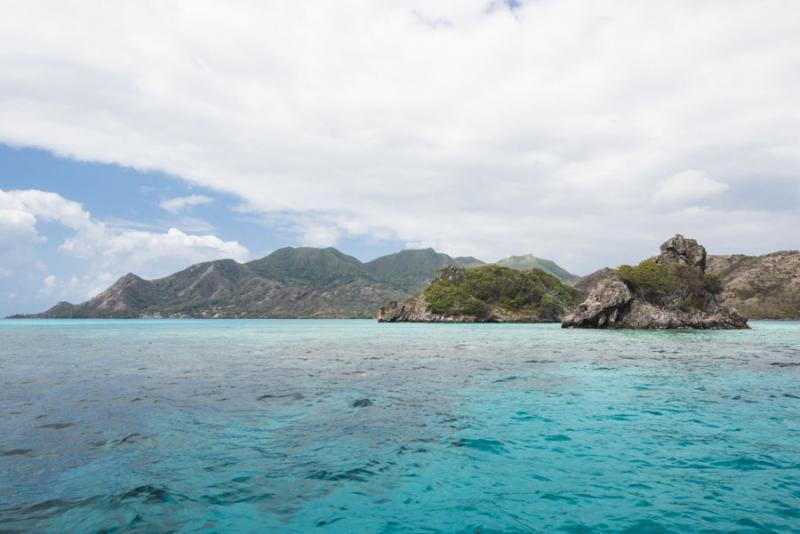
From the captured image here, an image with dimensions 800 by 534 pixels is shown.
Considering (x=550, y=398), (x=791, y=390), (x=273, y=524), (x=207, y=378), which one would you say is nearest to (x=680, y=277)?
(x=791, y=390)

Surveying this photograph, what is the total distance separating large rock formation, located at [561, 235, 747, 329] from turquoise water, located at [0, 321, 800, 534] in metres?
93.1

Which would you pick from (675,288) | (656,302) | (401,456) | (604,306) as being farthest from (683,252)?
(401,456)

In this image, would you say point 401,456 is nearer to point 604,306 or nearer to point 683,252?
point 604,306

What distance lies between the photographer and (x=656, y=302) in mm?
Result: 117188

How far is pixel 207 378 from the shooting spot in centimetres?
2906

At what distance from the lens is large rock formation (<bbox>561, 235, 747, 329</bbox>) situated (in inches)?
4424

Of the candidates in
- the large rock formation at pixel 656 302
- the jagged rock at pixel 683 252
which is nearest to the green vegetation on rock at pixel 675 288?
the large rock formation at pixel 656 302

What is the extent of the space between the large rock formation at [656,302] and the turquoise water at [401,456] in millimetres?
93087

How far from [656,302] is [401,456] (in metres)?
125

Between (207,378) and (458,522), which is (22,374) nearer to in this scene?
(207,378)

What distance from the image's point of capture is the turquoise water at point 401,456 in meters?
9.26

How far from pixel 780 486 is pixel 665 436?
4686mm

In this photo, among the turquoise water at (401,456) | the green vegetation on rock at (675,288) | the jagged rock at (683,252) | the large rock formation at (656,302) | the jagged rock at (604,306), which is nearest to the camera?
the turquoise water at (401,456)

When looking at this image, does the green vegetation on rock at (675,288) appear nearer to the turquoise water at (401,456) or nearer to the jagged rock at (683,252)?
the jagged rock at (683,252)
